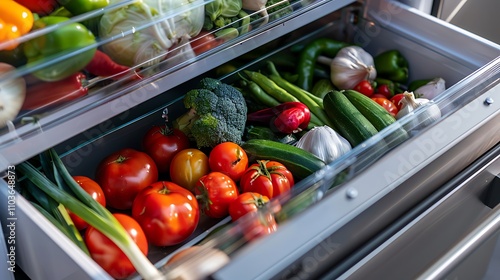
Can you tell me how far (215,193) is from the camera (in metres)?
1.24

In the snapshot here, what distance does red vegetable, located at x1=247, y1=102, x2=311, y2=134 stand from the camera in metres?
1.43

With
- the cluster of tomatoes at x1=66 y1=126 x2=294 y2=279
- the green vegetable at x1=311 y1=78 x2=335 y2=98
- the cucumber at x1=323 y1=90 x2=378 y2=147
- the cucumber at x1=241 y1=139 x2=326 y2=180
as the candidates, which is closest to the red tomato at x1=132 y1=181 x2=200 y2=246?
the cluster of tomatoes at x1=66 y1=126 x2=294 y2=279

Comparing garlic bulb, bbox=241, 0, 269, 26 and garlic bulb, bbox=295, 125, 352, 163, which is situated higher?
garlic bulb, bbox=241, 0, 269, 26

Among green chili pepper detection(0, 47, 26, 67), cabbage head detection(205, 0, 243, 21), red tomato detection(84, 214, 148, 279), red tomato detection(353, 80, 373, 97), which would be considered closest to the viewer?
green chili pepper detection(0, 47, 26, 67)

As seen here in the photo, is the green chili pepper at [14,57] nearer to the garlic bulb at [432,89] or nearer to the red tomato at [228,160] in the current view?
the red tomato at [228,160]

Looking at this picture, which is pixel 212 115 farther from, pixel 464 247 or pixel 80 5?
pixel 464 247

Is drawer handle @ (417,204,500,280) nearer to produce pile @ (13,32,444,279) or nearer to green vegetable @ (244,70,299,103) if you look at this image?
produce pile @ (13,32,444,279)

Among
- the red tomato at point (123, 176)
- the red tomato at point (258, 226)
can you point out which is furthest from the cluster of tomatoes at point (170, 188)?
the red tomato at point (258, 226)

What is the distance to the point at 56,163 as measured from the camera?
1.17 meters

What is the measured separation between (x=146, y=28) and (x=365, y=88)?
759mm

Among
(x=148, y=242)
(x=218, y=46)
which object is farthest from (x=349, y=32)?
(x=148, y=242)

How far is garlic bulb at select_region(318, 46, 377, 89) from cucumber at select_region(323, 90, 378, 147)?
0.59ft

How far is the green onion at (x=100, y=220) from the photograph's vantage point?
1.04 meters

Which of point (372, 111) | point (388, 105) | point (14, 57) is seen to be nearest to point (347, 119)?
point (372, 111)
